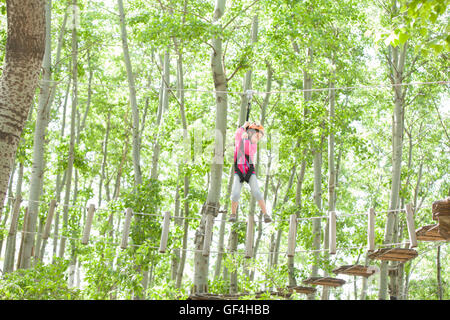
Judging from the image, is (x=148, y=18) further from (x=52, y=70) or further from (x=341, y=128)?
(x=341, y=128)

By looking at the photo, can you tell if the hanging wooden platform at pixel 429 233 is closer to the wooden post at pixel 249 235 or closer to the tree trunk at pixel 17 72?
the wooden post at pixel 249 235

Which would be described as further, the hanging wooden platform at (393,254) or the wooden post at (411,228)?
the hanging wooden platform at (393,254)

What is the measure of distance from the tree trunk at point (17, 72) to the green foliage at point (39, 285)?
11.8 ft

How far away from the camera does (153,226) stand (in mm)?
11664

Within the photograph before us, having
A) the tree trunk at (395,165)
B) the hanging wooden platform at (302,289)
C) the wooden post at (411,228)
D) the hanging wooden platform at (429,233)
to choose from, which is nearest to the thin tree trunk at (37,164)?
the hanging wooden platform at (302,289)

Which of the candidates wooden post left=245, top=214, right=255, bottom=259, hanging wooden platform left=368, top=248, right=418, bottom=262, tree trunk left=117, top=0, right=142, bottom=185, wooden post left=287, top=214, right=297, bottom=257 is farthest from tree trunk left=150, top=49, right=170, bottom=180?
hanging wooden platform left=368, top=248, right=418, bottom=262

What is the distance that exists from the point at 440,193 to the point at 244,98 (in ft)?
35.4

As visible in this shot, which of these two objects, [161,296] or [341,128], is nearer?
[161,296]

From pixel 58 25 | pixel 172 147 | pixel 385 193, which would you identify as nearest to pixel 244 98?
pixel 172 147

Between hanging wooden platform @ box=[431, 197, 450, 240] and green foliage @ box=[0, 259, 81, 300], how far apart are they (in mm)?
5288

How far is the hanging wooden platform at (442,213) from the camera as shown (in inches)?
195

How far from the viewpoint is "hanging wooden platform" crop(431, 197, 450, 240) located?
16.2 feet

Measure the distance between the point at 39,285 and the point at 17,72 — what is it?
4607 mm

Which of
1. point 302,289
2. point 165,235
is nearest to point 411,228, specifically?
point 302,289
